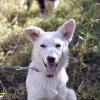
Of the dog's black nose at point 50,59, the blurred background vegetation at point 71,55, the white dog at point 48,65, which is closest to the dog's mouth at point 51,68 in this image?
the white dog at point 48,65

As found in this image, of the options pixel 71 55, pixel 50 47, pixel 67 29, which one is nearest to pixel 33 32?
pixel 50 47

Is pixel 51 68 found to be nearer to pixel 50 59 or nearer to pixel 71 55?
pixel 50 59

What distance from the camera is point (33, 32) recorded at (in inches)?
108

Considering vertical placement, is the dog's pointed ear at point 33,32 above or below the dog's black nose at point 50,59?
above

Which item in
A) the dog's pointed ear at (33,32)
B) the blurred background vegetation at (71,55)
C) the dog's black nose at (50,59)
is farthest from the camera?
the blurred background vegetation at (71,55)

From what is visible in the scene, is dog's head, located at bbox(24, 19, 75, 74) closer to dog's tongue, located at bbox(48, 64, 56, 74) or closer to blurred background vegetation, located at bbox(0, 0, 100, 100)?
dog's tongue, located at bbox(48, 64, 56, 74)

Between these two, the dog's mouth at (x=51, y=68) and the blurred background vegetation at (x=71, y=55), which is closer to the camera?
the dog's mouth at (x=51, y=68)

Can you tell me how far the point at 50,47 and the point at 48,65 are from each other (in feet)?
0.98

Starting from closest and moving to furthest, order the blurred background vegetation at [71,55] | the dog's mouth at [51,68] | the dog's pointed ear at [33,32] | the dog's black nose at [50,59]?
the dog's black nose at [50,59]
the dog's mouth at [51,68]
the dog's pointed ear at [33,32]
the blurred background vegetation at [71,55]

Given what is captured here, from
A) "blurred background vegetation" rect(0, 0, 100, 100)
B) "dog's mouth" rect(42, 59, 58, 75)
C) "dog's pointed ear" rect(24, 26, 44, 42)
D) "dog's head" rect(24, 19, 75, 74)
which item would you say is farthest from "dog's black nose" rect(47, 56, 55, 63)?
"blurred background vegetation" rect(0, 0, 100, 100)

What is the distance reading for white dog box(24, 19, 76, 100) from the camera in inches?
100

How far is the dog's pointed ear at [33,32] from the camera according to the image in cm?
264

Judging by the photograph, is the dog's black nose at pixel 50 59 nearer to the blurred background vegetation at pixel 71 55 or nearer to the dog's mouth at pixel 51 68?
the dog's mouth at pixel 51 68

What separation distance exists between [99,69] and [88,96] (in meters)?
1.05
